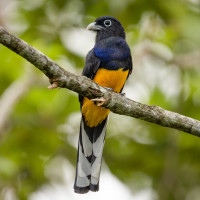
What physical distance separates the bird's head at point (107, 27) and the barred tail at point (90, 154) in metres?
1.13

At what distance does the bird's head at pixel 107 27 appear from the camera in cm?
547

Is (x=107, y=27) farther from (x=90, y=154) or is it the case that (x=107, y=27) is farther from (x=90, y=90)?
(x=90, y=90)

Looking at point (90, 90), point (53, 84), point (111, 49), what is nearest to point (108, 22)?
point (111, 49)

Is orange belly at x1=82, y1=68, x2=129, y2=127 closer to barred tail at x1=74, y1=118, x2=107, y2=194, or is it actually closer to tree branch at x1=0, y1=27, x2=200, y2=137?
barred tail at x1=74, y1=118, x2=107, y2=194

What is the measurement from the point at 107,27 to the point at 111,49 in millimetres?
642

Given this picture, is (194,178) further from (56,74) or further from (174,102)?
(56,74)

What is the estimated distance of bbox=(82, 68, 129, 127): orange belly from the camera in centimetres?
475

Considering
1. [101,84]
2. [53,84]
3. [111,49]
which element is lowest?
[53,84]

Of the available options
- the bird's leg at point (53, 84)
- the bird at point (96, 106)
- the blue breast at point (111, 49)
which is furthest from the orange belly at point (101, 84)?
the bird's leg at point (53, 84)

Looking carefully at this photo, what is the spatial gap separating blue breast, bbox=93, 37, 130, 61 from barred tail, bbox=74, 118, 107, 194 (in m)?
0.79

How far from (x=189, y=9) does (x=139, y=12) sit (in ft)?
2.15

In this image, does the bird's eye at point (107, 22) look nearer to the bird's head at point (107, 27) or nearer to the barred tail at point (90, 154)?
the bird's head at point (107, 27)

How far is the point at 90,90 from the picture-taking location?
3752 millimetres

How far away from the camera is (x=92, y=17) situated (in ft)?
19.3
